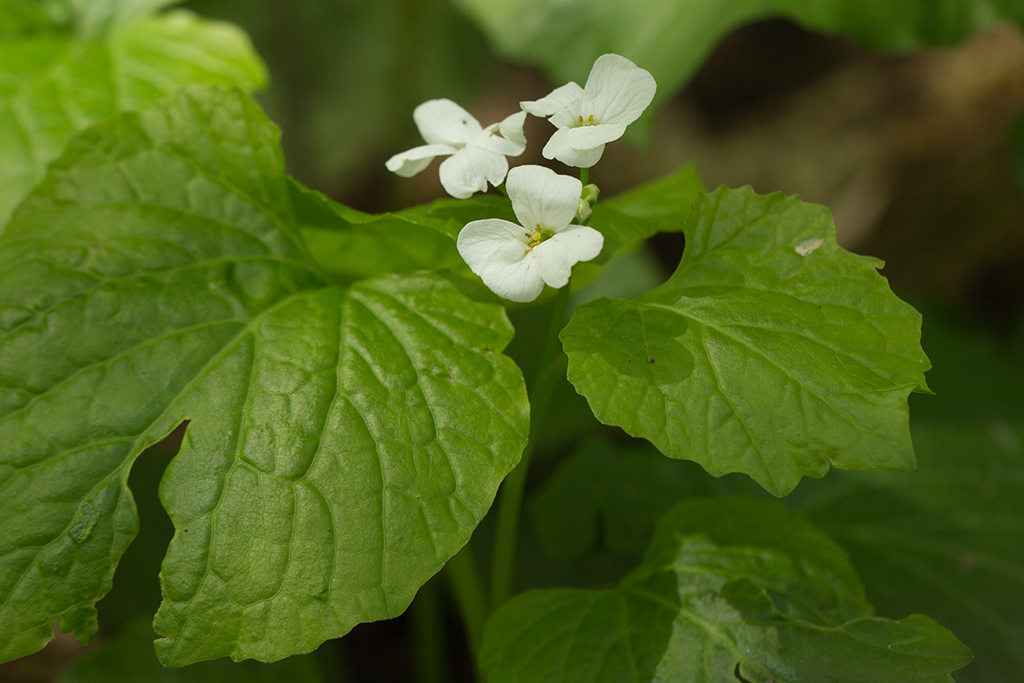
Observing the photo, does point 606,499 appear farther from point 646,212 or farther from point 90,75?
point 90,75

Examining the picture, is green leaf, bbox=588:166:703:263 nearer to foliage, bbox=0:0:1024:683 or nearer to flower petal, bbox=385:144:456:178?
foliage, bbox=0:0:1024:683

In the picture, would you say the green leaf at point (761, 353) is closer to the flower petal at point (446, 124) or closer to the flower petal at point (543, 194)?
the flower petal at point (543, 194)

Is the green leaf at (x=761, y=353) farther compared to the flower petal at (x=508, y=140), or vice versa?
the flower petal at (x=508, y=140)

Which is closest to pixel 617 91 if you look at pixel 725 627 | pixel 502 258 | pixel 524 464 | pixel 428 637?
pixel 502 258

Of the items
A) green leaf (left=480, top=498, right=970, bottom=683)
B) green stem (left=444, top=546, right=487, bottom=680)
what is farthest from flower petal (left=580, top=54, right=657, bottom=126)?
green stem (left=444, top=546, right=487, bottom=680)

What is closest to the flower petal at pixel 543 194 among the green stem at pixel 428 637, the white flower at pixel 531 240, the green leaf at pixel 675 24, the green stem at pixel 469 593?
the white flower at pixel 531 240

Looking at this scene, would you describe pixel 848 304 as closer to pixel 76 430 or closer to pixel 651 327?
pixel 651 327

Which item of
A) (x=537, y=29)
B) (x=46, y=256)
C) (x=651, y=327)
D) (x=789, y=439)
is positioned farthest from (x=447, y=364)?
(x=537, y=29)
